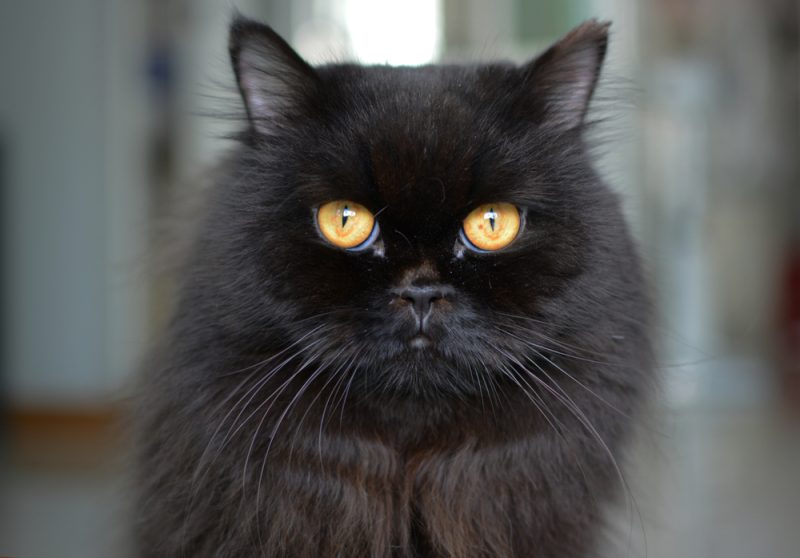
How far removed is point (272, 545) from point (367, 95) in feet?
1.91

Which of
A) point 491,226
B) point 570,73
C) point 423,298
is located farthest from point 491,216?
point 570,73

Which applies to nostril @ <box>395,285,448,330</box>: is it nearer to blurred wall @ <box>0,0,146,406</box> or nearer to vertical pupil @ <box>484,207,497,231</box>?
vertical pupil @ <box>484,207,497,231</box>

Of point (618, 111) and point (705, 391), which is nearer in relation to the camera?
point (618, 111)

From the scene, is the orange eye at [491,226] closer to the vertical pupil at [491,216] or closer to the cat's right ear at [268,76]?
the vertical pupil at [491,216]

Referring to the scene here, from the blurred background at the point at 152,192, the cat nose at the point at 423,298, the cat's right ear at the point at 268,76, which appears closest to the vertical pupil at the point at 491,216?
the cat nose at the point at 423,298

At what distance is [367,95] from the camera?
1046mm

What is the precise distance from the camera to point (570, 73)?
1.11 meters

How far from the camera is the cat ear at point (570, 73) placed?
107 cm

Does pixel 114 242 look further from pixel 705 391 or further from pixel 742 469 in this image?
pixel 705 391

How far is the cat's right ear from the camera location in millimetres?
1029

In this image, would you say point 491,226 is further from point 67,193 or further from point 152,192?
point 152,192

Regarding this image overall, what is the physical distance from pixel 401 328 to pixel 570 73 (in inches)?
17.3

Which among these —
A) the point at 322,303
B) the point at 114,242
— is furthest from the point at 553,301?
the point at 114,242

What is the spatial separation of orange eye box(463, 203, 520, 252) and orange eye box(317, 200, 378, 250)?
12cm
